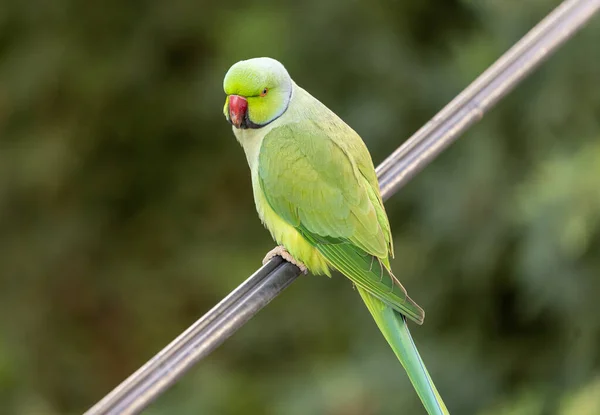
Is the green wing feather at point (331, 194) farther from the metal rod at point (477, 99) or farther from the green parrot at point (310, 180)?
the metal rod at point (477, 99)

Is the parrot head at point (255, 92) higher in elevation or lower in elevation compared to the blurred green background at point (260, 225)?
higher

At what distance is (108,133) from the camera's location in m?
2.40

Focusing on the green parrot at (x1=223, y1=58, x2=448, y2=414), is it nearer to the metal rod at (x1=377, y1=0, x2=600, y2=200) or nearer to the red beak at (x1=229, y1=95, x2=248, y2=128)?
the red beak at (x1=229, y1=95, x2=248, y2=128)

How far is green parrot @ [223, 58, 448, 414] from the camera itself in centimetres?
104

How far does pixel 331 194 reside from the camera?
1073mm

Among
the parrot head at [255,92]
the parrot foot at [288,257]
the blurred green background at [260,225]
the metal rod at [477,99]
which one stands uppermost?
the parrot head at [255,92]

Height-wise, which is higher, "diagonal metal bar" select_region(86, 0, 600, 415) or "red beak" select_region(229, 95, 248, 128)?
"red beak" select_region(229, 95, 248, 128)

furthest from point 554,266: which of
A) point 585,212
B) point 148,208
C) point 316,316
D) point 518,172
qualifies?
point 148,208

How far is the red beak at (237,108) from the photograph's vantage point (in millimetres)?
1042

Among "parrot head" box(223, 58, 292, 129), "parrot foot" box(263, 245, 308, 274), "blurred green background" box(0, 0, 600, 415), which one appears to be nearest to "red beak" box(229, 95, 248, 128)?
"parrot head" box(223, 58, 292, 129)

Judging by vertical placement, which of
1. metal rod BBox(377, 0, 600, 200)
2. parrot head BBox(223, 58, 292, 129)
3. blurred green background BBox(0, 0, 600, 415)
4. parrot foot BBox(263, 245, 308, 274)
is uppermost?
parrot head BBox(223, 58, 292, 129)

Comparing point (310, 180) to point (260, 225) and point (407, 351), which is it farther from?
point (260, 225)

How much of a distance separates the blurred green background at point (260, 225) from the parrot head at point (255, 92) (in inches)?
24.8

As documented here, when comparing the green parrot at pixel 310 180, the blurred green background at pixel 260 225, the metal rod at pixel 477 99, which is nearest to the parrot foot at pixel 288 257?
the green parrot at pixel 310 180
